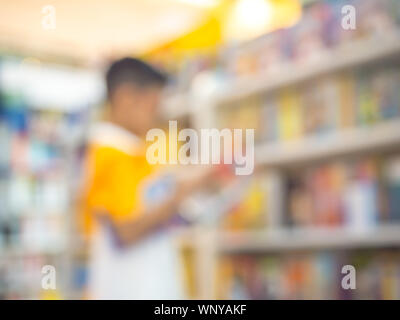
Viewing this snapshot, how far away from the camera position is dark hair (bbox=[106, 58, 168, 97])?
52.5 inches

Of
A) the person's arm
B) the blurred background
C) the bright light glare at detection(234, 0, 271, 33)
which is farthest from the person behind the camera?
the bright light glare at detection(234, 0, 271, 33)

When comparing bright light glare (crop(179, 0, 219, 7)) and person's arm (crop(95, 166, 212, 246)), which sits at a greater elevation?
bright light glare (crop(179, 0, 219, 7))

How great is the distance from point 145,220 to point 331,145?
1.88ft

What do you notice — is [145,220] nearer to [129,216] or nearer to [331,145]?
[129,216]

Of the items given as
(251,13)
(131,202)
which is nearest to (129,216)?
(131,202)

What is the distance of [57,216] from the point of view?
118 inches

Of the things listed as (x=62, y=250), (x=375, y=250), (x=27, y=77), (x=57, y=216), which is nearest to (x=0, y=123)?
(x=27, y=77)

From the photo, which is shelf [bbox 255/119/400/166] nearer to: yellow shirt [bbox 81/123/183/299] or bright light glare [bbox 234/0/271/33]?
yellow shirt [bbox 81/123/183/299]

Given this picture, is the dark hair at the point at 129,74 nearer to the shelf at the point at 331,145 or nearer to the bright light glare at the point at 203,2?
the shelf at the point at 331,145

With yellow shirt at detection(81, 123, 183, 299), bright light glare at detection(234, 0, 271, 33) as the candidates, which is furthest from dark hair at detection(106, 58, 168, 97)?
→ bright light glare at detection(234, 0, 271, 33)

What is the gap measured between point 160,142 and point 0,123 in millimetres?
2083

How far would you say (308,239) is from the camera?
1.58 metres

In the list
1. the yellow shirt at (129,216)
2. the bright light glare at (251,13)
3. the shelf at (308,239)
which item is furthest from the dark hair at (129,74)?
the bright light glare at (251,13)

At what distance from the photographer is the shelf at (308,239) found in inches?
55.0
